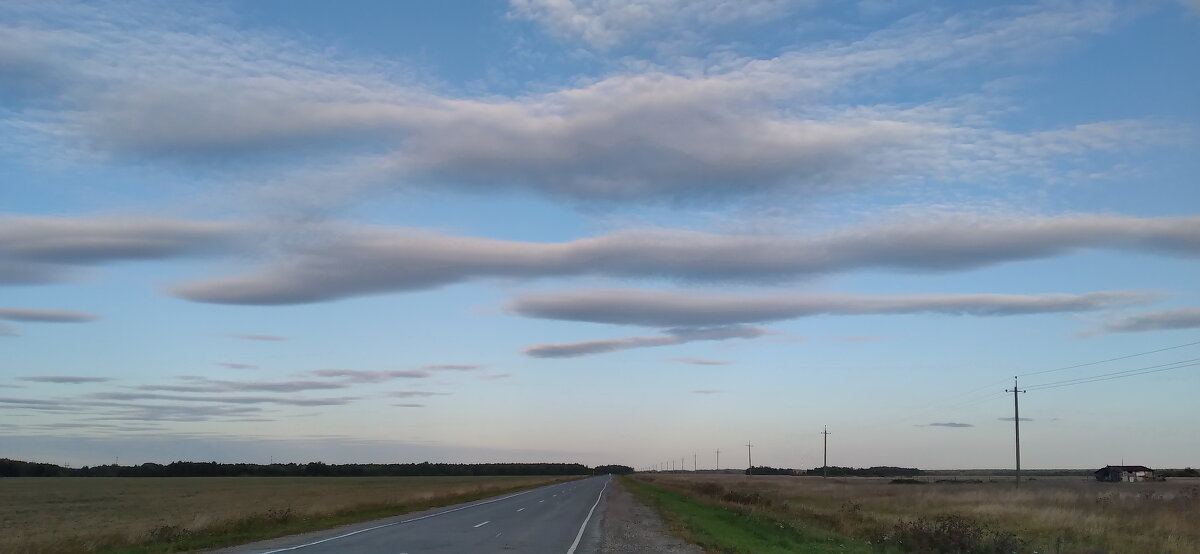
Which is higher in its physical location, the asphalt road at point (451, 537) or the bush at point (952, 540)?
the bush at point (952, 540)

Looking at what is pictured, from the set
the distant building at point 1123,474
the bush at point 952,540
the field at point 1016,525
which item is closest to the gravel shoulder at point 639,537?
the field at point 1016,525

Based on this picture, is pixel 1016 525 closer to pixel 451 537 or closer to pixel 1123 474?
pixel 451 537

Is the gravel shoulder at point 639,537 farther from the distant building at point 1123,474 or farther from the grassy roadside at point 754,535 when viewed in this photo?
the distant building at point 1123,474

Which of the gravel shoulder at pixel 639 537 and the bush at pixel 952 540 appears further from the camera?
the bush at pixel 952 540

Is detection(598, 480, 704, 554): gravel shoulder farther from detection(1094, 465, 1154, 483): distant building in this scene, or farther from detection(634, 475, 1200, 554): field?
detection(1094, 465, 1154, 483): distant building

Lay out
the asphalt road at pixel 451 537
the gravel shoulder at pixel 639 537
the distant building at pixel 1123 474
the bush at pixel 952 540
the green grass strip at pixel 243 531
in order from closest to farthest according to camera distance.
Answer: the asphalt road at pixel 451 537
the gravel shoulder at pixel 639 537
the bush at pixel 952 540
the green grass strip at pixel 243 531
the distant building at pixel 1123 474

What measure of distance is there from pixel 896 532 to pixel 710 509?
18.3 m

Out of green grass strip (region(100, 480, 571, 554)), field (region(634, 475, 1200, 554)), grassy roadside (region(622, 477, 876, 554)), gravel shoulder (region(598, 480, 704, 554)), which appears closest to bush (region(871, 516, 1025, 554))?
field (region(634, 475, 1200, 554))

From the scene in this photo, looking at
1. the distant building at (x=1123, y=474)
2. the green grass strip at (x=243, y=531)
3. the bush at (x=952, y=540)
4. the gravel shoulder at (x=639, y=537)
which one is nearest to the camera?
the gravel shoulder at (x=639, y=537)

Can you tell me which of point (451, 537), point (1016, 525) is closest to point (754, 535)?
point (451, 537)

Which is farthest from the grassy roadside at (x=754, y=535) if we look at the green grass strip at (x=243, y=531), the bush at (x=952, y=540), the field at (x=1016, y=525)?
the green grass strip at (x=243, y=531)

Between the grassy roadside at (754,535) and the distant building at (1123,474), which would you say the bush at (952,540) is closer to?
the grassy roadside at (754,535)

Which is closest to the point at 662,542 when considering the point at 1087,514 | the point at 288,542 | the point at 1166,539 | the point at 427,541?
the point at 427,541

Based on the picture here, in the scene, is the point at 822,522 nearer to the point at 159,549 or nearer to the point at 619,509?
the point at 619,509
